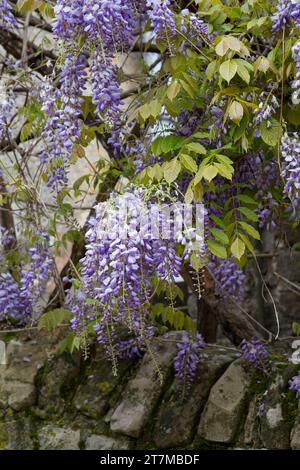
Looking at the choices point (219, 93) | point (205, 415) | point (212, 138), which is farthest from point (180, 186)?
point (205, 415)

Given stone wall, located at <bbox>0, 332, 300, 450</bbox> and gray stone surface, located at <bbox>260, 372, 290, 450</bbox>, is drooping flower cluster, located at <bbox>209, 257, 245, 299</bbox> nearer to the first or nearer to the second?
stone wall, located at <bbox>0, 332, 300, 450</bbox>

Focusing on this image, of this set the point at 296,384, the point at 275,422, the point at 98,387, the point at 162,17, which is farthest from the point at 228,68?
the point at 98,387

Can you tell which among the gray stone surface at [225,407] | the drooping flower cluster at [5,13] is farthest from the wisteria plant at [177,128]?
the gray stone surface at [225,407]

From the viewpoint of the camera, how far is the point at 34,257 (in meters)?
2.83

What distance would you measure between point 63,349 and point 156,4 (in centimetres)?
148

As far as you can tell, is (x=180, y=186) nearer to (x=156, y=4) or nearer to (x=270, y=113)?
(x=270, y=113)

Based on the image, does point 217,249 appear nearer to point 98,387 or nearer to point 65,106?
point 65,106

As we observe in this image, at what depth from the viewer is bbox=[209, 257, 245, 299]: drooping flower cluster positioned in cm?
282

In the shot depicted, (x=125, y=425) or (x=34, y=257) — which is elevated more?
(x=34, y=257)

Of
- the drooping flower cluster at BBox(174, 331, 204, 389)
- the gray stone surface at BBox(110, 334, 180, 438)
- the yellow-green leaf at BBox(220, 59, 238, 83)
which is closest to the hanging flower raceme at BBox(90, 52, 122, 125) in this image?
the yellow-green leaf at BBox(220, 59, 238, 83)

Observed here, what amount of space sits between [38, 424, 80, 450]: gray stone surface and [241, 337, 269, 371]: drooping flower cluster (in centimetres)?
71

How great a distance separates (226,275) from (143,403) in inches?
22.7

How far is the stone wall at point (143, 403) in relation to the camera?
2736 mm

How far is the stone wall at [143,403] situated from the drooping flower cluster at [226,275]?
29 centimetres
